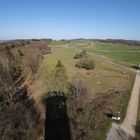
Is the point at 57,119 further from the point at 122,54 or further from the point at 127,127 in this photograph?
the point at 122,54

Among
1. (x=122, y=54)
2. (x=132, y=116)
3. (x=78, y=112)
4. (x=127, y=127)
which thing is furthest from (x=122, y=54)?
(x=127, y=127)

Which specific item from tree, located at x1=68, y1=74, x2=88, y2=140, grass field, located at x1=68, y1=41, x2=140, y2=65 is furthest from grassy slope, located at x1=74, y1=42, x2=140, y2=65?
tree, located at x1=68, y1=74, x2=88, y2=140

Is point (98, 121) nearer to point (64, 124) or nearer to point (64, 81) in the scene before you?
point (64, 124)

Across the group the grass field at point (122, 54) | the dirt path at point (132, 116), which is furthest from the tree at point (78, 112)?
the grass field at point (122, 54)

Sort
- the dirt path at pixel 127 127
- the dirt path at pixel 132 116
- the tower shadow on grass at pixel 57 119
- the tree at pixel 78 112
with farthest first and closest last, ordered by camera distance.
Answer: the dirt path at pixel 132 116 < the tower shadow on grass at pixel 57 119 < the dirt path at pixel 127 127 < the tree at pixel 78 112

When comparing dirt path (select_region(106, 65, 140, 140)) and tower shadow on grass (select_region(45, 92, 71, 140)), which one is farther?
tower shadow on grass (select_region(45, 92, 71, 140))

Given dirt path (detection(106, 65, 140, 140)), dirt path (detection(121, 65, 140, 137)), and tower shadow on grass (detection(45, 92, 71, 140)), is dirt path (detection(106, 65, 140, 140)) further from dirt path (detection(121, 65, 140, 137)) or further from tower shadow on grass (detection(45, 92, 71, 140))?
tower shadow on grass (detection(45, 92, 71, 140))

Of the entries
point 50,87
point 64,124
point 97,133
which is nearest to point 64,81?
point 50,87

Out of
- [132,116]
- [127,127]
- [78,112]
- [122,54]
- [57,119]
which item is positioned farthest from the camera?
[122,54]

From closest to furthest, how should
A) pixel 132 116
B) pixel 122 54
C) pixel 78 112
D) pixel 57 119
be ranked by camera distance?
pixel 78 112 → pixel 57 119 → pixel 132 116 → pixel 122 54

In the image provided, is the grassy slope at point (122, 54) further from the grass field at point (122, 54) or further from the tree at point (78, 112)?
the tree at point (78, 112)
